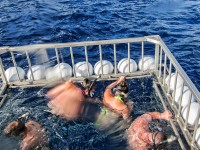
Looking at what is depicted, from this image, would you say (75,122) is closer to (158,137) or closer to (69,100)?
(69,100)

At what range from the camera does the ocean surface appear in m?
10.5

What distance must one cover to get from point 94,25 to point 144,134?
12.3 metres

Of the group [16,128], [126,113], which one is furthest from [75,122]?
[16,128]

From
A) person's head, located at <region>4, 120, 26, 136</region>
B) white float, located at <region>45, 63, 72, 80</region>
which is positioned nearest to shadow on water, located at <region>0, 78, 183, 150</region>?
person's head, located at <region>4, 120, 26, 136</region>

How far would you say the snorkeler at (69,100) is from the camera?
923 cm

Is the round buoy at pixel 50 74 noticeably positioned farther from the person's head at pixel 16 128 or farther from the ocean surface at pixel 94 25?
the person's head at pixel 16 128

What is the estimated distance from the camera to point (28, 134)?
8039 millimetres

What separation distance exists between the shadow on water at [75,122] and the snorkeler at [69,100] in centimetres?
22

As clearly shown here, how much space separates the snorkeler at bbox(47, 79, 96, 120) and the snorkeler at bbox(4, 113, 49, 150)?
1.06 m

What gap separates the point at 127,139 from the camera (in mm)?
8414

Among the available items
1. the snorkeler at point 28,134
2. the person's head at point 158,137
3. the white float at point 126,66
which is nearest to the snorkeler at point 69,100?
the snorkeler at point 28,134

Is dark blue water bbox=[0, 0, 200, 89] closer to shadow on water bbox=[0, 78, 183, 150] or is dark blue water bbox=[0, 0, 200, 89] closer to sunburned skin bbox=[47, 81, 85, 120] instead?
shadow on water bbox=[0, 78, 183, 150]

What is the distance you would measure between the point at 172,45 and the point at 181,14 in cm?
491

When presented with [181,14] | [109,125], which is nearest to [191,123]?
[109,125]
